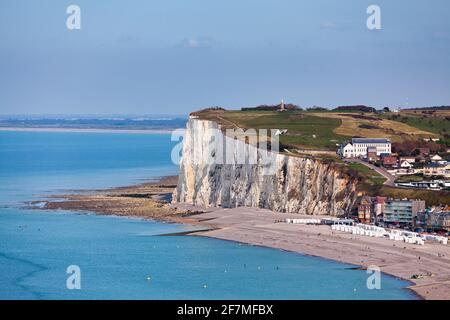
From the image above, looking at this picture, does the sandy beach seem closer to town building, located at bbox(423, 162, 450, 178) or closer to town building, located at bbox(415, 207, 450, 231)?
town building, located at bbox(415, 207, 450, 231)

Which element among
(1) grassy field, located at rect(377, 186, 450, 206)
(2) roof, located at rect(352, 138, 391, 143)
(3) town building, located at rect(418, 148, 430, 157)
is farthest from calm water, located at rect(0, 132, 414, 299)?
(3) town building, located at rect(418, 148, 430, 157)

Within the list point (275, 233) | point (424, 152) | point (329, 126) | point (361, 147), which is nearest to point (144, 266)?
point (275, 233)

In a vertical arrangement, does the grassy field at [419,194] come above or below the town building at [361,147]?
below

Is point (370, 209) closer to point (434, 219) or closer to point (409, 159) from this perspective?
point (434, 219)

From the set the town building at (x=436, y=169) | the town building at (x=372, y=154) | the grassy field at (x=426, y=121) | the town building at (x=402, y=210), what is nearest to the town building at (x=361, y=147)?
the town building at (x=372, y=154)

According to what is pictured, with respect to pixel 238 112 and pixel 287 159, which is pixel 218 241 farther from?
pixel 238 112

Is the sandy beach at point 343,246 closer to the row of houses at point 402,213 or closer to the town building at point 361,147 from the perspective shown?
the row of houses at point 402,213
